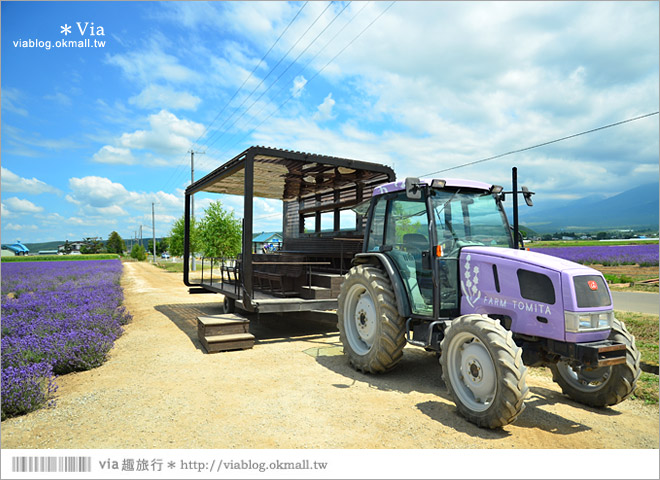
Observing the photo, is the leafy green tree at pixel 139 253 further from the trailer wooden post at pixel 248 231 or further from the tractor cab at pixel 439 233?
the tractor cab at pixel 439 233

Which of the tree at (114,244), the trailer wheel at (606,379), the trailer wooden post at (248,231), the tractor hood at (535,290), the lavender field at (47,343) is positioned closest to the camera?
the tractor hood at (535,290)

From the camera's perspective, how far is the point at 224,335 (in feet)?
24.7

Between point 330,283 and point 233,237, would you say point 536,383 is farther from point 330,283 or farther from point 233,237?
point 233,237

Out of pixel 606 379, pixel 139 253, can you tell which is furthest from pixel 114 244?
pixel 606 379

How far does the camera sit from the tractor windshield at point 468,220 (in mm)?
5117

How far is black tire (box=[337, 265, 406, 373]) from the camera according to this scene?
5.41 metres

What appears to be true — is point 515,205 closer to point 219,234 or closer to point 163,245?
point 219,234

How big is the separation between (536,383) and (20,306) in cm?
1108

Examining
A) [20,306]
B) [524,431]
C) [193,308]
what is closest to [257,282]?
[193,308]

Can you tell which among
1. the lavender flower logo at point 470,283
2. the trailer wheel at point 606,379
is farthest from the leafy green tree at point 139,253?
the trailer wheel at point 606,379

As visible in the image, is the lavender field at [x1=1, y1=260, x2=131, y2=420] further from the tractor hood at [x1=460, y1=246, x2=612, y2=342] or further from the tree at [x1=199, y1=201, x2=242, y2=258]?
the tree at [x1=199, y1=201, x2=242, y2=258]

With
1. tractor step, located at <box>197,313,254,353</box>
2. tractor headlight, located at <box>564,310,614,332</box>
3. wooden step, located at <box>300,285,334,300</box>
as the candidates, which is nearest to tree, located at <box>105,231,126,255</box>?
wooden step, located at <box>300,285,334,300</box>

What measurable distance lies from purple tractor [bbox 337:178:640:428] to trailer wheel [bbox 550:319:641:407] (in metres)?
0.01

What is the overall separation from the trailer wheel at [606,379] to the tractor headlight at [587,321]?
23cm
